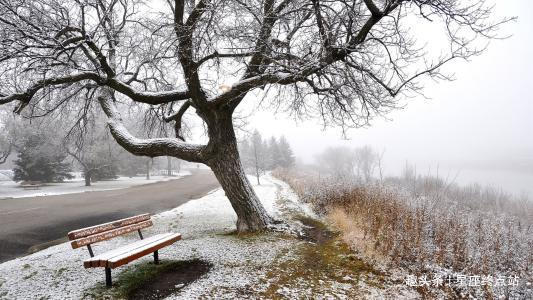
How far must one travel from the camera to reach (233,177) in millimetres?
7000

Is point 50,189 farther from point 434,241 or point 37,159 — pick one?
point 434,241

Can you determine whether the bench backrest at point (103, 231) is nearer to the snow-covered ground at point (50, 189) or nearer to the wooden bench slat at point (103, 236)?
the wooden bench slat at point (103, 236)

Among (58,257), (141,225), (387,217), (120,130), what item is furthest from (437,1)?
(58,257)

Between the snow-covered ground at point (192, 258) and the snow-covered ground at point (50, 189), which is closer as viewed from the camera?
the snow-covered ground at point (192, 258)

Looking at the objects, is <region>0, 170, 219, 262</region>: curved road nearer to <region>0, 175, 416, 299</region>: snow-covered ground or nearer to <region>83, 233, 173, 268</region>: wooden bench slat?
<region>0, 175, 416, 299</region>: snow-covered ground

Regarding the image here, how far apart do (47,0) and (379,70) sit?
24.0ft

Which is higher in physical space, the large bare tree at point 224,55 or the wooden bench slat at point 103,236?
the large bare tree at point 224,55

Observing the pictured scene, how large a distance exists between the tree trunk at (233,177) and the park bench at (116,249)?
1.92 m

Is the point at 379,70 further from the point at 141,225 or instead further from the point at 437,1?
the point at 141,225

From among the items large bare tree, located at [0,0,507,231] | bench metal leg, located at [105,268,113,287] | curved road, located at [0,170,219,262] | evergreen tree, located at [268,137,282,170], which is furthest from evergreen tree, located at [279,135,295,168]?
bench metal leg, located at [105,268,113,287]

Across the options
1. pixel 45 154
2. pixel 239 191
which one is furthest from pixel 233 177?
pixel 45 154

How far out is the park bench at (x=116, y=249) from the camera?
390cm

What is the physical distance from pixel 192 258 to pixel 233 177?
2199 mm

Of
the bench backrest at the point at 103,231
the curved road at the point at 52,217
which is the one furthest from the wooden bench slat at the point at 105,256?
the curved road at the point at 52,217
